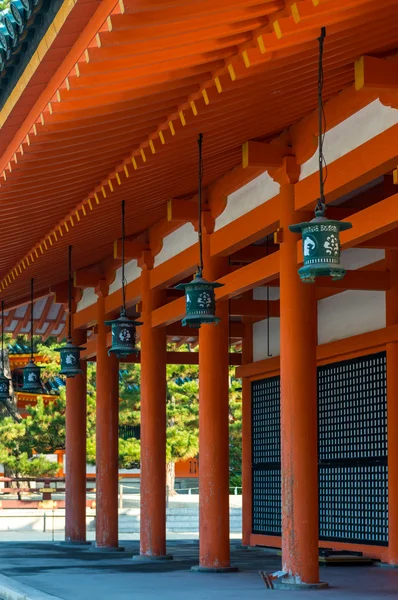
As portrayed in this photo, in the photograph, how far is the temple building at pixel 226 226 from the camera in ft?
27.0

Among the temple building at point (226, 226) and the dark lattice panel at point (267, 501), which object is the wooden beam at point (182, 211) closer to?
the temple building at point (226, 226)

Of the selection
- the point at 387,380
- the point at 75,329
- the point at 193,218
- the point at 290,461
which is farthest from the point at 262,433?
the point at 290,461

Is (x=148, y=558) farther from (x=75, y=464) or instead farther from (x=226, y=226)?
(x=226, y=226)

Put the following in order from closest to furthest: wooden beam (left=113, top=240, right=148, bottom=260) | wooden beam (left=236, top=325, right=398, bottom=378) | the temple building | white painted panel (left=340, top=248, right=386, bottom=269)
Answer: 1. the temple building
2. wooden beam (left=236, top=325, right=398, bottom=378)
3. white painted panel (left=340, top=248, right=386, bottom=269)
4. wooden beam (left=113, top=240, right=148, bottom=260)

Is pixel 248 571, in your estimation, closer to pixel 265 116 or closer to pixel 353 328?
pixel 353 328

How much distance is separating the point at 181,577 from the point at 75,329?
8.45m

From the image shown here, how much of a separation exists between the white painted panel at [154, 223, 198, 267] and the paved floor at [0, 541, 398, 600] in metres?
4.10

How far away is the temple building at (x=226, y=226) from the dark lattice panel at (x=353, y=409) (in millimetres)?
38

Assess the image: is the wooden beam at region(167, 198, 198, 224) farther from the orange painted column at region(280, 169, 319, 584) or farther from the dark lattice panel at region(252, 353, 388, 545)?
the dark lattice panel at region(252, 353, 388, 545)

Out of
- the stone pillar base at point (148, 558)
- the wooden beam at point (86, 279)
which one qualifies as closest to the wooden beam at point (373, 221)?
the stone pillar base at point (148, 558)

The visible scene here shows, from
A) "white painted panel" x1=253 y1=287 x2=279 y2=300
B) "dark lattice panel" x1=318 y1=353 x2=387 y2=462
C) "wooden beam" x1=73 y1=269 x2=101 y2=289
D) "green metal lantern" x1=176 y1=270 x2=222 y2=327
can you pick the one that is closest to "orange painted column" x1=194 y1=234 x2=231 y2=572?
"green metal lantern" x1=176 y1=270 x2=222 y2=327

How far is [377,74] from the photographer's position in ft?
29.9

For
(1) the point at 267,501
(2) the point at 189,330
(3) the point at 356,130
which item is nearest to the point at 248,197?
(3) the point at 356,130

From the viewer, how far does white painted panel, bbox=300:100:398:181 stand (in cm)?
977
